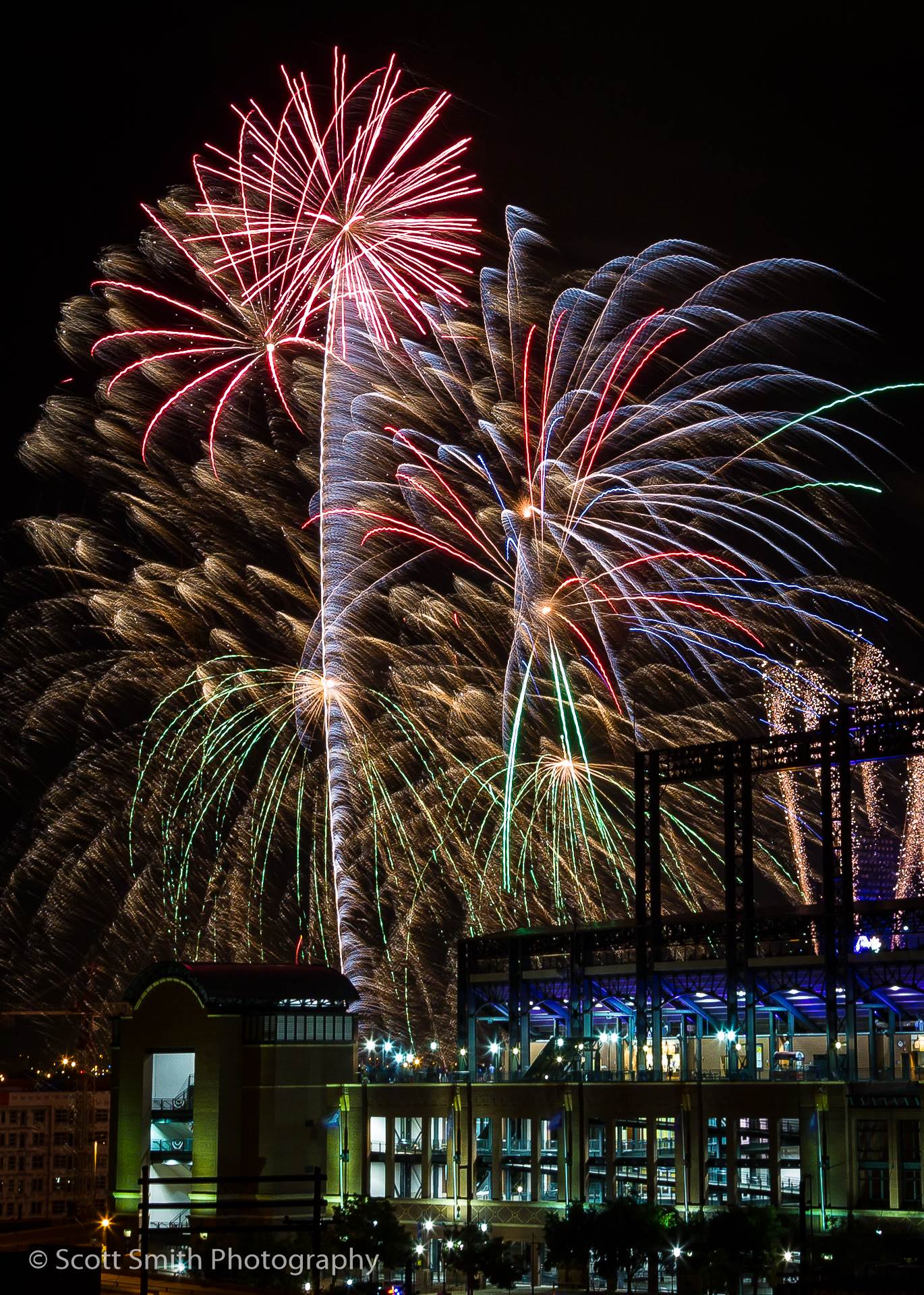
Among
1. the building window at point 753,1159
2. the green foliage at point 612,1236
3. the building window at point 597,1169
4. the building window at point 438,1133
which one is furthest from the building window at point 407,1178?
the building window at point 753,1159

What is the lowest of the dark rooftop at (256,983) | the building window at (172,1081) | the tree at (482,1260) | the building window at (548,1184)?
the tree at (482,1260)

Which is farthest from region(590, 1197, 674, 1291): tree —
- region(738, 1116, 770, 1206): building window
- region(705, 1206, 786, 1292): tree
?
region(738, 1116, 770, 1206): building window

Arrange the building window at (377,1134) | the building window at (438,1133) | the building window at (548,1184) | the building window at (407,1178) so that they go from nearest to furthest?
the building window at (548,1184) → the building window at (438,1133) → the building window at (407,1178) → the building window at (377,1134)

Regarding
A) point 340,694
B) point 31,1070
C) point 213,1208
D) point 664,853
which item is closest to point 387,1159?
point 213,1208

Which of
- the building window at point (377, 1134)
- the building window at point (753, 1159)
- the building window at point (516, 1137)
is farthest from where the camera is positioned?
the building window at point (377, 1134)

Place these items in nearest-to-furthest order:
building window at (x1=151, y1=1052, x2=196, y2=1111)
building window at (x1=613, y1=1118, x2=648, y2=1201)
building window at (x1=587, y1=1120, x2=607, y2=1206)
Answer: building window at (x1=613, y1=1118, x2=648, y2=1201) → building window at (x1=587, y1=1120, x2=607, y2=1206) → building window at (x1=151, y1=1052, x2=196, y2=1111)

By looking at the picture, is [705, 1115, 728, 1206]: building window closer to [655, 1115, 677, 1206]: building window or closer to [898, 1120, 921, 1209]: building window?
[655, 1115, 677, 1206]: building window

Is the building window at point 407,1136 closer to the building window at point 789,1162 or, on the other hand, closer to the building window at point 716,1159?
the building window at point 716,1159
